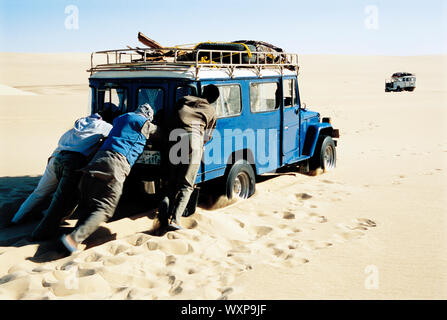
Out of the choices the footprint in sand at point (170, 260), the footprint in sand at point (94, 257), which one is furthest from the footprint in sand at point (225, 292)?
the footprint in sand at point (94, 257)

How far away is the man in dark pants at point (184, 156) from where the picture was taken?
20.5 ft

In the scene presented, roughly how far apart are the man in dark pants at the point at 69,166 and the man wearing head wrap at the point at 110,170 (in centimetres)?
35

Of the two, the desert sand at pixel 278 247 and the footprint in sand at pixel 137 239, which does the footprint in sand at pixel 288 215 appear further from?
the footprint in sand at pixel 137 239

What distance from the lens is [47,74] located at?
57.3m

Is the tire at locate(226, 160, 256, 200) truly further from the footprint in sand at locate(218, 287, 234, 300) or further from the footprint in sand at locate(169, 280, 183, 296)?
the footprint in sand at locate(218, 287, 234, 300)

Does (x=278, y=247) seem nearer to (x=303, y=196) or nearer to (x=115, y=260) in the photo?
(x=115, y=260)

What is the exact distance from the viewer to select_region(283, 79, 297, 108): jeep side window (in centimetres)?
874

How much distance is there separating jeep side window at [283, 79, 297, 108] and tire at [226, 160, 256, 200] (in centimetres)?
176

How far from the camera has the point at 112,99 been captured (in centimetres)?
734

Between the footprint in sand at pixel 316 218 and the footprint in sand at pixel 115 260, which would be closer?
the footprint in sand at pixel 115 260

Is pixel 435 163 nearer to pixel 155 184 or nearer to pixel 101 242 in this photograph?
pixel 155 184

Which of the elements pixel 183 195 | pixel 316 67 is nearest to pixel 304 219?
pixel 183 195

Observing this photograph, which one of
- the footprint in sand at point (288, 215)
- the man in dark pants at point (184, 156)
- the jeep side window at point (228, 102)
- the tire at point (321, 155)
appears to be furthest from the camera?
the tire at point (321, 155)
